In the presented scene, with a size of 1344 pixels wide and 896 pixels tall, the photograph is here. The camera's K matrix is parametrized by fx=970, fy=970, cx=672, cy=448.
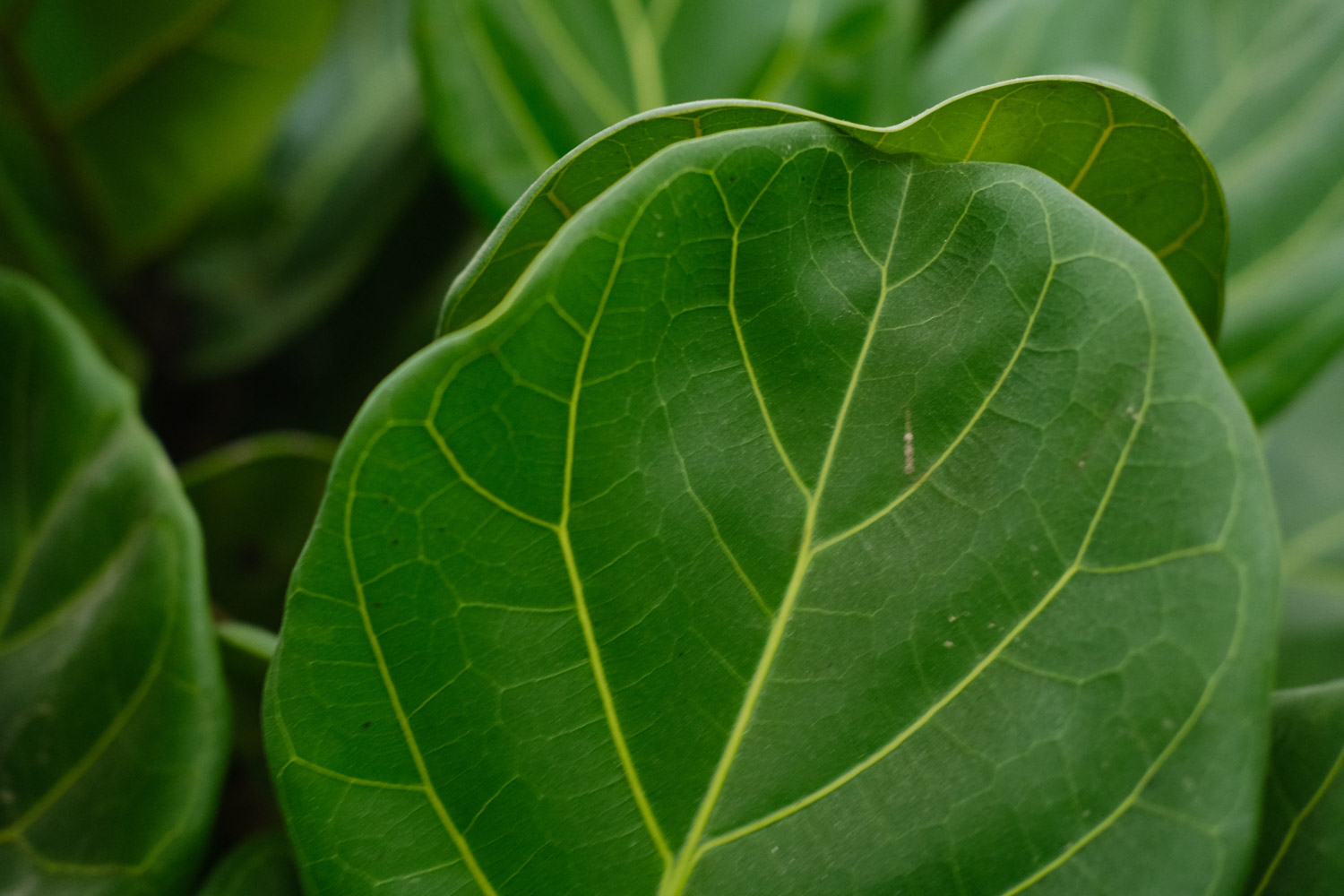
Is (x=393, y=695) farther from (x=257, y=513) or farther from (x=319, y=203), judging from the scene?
(x=319, y=203)

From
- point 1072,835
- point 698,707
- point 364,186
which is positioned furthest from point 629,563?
point 364,186

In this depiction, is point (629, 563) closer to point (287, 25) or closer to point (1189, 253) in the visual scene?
point (1189, 253)

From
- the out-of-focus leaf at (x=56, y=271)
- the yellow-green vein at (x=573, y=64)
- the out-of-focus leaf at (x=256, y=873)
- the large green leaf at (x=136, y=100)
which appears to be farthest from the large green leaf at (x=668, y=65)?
the out-of-focus leaf at (x=256, y=873)

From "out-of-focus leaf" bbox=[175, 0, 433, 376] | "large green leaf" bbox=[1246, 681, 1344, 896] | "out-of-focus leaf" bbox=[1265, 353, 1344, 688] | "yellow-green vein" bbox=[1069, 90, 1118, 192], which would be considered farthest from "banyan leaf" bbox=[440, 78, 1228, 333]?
"out-of-focus leaf" bbox=[175, 0, 433, 376]

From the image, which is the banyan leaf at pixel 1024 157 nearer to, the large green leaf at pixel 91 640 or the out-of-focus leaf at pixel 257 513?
the large green leaf at pixel 91 640

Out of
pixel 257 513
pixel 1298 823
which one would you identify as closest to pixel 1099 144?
Result: pixel 1298 823

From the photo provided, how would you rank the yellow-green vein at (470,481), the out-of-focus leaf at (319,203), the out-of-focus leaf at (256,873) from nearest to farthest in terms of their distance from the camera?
the yellow-green vein at (470,481) < the out-of-focus leaf at (256,873) < the out-of-focus leaf at (319,203)

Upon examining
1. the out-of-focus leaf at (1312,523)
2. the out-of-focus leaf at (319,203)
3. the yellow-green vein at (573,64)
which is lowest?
the out-of-focus leaf at (1312,523)

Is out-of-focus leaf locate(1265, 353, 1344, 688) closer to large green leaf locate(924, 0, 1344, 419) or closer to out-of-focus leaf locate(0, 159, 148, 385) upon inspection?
large green leaf locate(924, 0, 1344, 419)
